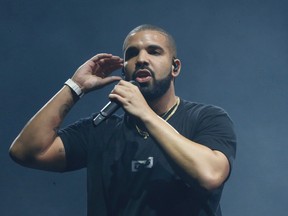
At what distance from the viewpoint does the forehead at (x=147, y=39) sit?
5.05ft

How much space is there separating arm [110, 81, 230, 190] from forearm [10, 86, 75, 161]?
1.12ft

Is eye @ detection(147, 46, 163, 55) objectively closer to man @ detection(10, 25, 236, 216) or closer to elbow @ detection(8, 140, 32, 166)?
man @ detection(10, 25, 236, 216)

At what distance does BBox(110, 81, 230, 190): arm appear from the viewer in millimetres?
1159

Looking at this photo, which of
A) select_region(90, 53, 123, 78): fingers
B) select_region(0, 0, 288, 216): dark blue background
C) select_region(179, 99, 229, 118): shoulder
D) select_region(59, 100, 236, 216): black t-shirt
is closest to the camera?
select_region(59, 100, 236, 216): black t-shirt

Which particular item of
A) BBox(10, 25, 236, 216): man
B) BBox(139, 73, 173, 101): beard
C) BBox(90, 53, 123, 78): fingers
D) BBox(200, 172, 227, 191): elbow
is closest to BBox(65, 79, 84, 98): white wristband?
BBox(10, 25, 236, 216): man

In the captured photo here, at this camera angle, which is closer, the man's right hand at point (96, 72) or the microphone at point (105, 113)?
the microphone at point (105, 113)

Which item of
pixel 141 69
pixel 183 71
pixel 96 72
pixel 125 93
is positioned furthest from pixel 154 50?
pixel 183 71

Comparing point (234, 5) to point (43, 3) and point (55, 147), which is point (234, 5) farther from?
point (55, 147)

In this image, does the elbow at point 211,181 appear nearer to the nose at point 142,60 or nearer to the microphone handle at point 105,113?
the microphone handle at point 105,113

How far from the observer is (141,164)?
1374 millimetres

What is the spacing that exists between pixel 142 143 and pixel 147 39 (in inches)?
14.7

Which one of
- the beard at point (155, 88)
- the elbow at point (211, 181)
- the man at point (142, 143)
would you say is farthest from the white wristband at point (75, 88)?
the elbow at point (211, 181)

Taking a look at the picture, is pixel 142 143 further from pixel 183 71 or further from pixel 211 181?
pixel 183 71

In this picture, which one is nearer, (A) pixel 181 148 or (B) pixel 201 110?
(A) pixel 181 148
